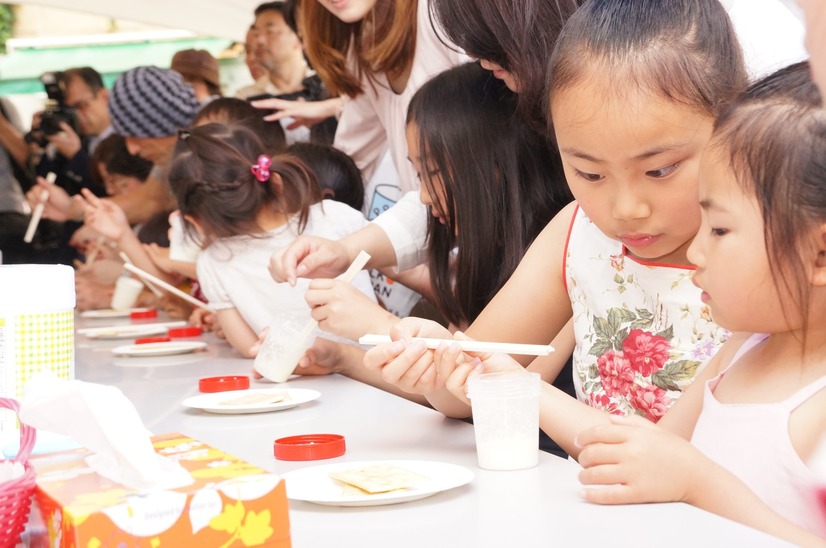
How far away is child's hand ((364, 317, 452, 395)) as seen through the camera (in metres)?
1.20

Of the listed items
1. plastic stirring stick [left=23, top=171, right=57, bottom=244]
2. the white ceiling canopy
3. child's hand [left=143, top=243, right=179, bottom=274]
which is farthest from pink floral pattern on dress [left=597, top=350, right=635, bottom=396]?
the white ceiling canopy

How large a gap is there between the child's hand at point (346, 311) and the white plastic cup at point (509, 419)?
558mm

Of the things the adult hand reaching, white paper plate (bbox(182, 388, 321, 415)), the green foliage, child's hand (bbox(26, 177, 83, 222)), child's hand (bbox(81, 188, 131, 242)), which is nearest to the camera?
white paper plate (bbox(182, 388, 321, 415))

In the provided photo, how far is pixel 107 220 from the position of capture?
333 cm

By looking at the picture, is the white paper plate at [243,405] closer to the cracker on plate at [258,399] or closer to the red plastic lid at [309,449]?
the cracker on plate at [258,399]

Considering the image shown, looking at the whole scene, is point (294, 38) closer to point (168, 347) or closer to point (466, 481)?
point (168, 347)

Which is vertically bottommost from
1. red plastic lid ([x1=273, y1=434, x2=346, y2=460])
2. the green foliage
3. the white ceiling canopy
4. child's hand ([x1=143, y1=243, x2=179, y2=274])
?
child's hand ([x1=143, y1=243, x2=179, y2=274])

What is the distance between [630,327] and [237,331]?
1129 millimetres

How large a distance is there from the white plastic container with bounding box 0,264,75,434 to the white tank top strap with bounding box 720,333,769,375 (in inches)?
29.0

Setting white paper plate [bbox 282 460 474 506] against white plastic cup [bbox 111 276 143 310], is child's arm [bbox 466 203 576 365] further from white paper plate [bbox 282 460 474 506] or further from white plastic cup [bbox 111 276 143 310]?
white plastic cup [bbox 111 276 143 310]

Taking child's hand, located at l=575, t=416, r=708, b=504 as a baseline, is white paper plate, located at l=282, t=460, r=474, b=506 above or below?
below

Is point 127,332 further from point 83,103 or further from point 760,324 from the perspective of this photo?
point 83,103

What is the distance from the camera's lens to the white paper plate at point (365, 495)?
930 millimetres

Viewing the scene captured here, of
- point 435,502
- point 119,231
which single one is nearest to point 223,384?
point 435,502
